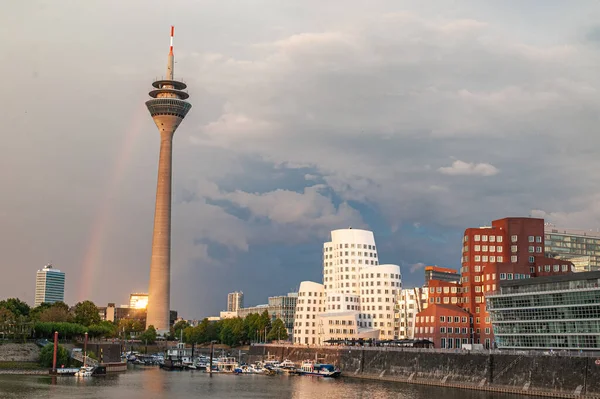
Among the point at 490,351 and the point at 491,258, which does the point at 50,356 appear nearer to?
the point at 490,351

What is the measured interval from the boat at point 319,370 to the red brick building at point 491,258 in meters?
30.4

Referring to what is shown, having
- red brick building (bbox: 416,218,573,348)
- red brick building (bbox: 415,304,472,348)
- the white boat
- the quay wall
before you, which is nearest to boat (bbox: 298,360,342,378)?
the quay wall

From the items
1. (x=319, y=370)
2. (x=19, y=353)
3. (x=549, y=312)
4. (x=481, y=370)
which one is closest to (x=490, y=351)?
(x=481, y=370)

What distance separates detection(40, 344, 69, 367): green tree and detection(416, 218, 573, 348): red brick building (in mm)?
90442

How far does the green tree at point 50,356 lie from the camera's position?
538 feet

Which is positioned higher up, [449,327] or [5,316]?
[5,316]

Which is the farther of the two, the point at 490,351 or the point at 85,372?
the point at 85,372

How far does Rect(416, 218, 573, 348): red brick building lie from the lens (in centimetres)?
18725

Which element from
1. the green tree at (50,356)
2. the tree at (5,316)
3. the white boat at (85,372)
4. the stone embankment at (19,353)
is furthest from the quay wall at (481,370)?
the tree at (5,316)

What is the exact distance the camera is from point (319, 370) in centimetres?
17438

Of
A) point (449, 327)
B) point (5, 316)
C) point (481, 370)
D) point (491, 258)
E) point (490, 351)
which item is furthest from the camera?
point (491, 258)

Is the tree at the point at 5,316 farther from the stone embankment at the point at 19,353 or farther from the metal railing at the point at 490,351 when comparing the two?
the metal railing at the point at 490,351

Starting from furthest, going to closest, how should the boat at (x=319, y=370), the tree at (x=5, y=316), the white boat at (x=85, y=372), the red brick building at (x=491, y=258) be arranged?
the red brick building at (x=491, y=258), the tree at (x=5, y=316), the boat at (x=319, y=370), the white boat at (x=85, y=372)

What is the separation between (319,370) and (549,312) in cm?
5755
